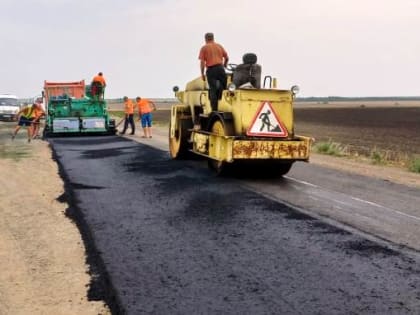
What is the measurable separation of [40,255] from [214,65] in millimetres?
6041

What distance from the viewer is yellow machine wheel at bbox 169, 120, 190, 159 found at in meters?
13.4

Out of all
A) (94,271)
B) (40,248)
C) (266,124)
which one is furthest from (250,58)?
(94,271)

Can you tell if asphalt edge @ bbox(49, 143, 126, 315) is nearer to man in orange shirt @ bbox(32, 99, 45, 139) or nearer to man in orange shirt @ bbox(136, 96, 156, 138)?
man in orange shirt @ bbox(32, 99, 45, 139)

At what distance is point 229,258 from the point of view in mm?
5793

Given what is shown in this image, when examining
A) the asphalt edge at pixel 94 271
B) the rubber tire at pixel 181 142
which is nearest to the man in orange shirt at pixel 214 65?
the rubber tire at pixel 181 142

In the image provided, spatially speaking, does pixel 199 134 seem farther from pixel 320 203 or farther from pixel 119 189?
pixel 320 203

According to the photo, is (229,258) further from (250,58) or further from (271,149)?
(250,58)

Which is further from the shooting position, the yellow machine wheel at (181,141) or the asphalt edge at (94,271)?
the yellow machine wheel at (181,141)

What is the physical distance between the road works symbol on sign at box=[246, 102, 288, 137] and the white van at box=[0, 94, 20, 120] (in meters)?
30.7

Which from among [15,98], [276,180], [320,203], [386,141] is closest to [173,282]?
[320,203]

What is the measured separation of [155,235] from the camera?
263 inches

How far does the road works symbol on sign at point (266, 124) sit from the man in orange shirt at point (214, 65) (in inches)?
43.2

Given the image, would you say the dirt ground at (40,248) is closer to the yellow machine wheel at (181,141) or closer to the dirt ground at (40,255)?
the dirt ground at (40,255)

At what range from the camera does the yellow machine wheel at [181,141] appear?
13.4 m
